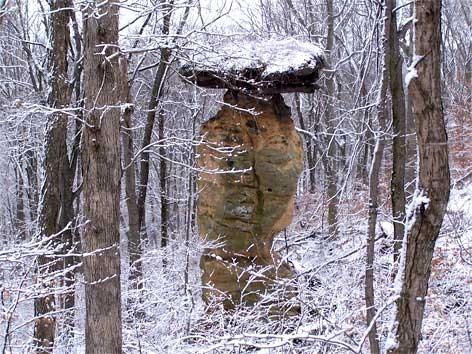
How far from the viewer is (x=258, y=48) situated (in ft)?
25.9

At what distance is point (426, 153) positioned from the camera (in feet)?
9.83

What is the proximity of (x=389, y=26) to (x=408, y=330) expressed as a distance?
8.02 ft

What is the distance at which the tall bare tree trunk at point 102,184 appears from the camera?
15.8 feet

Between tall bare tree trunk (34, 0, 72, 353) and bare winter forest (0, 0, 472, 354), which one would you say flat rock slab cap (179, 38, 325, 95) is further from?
tall bare tree trunk (34, 0, 72, 353)

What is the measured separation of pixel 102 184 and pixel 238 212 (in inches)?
123

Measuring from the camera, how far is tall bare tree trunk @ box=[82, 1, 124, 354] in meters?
4.82

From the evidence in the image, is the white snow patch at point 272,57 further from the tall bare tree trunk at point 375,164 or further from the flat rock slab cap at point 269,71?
the tall bare tree trunk at point 375,164

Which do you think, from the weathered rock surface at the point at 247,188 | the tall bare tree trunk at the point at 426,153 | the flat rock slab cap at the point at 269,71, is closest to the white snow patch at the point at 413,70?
the tall bare tree trunk at the point at 426,153

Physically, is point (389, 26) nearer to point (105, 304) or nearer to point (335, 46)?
point (105, 304)

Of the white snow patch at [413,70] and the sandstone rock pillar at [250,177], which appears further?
the sandstone rock pillar at [250,177]

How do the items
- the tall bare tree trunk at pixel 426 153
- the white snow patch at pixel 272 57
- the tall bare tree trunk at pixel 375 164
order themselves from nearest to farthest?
the tall bare tree trunk at pixel 426 153 → the tall bare tree trunk at pixel 375 164 → the white snow patch at pixel 272 57

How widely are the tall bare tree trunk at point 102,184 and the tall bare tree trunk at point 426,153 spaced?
2.76m

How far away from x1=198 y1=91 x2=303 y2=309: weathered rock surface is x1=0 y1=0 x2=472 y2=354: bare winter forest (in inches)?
0.9

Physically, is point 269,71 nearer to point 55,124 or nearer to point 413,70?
point 55,124
